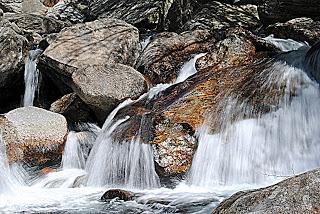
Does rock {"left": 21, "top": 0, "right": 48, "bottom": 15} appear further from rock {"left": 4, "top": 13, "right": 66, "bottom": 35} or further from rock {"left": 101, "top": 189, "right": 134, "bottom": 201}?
rock {"left": 101, "top": 189, "right": 134, "bottom": 201}

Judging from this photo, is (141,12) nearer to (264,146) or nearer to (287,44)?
(287,44)

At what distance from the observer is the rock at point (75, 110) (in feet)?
33.4

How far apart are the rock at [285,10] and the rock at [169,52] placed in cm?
190

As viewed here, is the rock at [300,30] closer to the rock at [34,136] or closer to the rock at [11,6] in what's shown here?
the rock at [34,136]

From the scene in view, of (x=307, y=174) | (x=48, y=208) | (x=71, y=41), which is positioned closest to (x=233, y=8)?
(x=71, y=41)

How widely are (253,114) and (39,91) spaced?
625 cm

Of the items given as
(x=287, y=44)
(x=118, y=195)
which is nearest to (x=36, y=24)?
(x=287, y=44)

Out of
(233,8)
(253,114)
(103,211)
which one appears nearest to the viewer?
(103,211)

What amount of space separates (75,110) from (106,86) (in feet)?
3.92

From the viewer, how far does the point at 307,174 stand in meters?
3.17

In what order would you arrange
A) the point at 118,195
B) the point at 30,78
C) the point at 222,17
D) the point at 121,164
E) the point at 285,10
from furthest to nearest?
the point at 222,17 → the point at 285,10 → the point at 30,78 → the point at 121,164 → the point at 118,195

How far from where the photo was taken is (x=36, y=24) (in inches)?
635

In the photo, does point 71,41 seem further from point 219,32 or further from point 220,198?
point 220,198

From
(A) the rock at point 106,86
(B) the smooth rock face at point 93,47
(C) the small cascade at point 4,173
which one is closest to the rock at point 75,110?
(A) the rock at point 106,86
